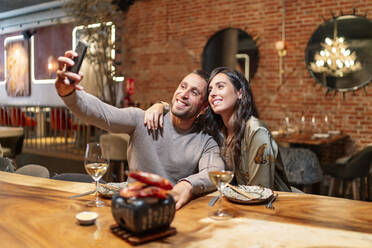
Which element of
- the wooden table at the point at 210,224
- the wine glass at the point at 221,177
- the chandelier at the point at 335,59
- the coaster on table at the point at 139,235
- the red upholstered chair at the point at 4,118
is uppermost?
the chandelier at the point at 335,59

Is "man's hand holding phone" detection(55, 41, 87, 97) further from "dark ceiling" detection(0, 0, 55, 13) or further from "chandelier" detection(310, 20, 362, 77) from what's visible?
"dark ceiling" detection(0, 0, 55, 13)

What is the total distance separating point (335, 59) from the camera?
5219mm

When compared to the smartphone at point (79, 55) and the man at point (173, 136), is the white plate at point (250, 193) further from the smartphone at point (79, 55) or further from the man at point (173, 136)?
the smartphone at point (79, 55)

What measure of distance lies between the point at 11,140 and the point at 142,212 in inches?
167

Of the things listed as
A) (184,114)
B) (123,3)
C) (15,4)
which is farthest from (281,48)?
(15,4)

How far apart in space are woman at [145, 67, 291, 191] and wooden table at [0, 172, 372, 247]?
383mm

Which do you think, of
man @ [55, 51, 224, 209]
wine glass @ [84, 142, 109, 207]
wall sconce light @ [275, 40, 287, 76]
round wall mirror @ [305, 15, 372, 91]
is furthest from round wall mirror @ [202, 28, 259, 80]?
wine glass @ [84, 142, 109, 207]

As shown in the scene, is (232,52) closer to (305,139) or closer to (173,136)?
(305,139)

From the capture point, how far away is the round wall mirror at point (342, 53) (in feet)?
16.4

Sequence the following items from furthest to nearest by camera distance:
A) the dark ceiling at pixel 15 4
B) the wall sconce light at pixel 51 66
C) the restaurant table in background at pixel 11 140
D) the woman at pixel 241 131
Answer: the wall sconce light at pixel 51 66 → the dark ceiling at pixel 15 4 → the restaurant table in background at pixel 11 140 → the woman at pixel 241 131

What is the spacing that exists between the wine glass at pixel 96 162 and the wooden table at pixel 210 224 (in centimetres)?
12

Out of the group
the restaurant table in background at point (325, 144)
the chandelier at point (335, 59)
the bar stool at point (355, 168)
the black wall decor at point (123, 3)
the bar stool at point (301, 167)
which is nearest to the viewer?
the bar stool at point (301, 167)

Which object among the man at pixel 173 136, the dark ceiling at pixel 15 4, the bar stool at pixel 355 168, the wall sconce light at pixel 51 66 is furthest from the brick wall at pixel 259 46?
the man at pixel 173 136

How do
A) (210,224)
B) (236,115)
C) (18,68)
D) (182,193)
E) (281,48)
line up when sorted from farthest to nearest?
1. (18,68)
2. (281,48)
3. (236,115)
4. (182,193)
5. (210,224)
